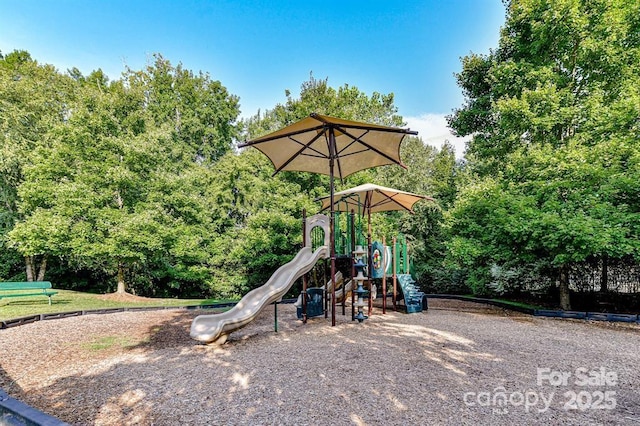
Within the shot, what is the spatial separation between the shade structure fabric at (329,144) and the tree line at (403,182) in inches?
149

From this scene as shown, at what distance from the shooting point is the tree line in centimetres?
757

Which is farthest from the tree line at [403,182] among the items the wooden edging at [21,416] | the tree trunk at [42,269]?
the wooden edging at [21,416]

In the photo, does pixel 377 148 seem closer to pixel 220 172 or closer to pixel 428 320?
pixel 428 320

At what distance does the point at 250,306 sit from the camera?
5828 mm

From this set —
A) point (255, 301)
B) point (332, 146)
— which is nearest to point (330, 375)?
point (255, 301)

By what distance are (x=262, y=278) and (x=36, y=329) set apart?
8646 millimetres

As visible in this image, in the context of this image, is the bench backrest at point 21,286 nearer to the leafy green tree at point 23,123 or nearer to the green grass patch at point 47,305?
the green grass patch at point 47,305

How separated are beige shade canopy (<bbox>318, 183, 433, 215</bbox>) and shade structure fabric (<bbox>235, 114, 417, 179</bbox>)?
57 centimetres

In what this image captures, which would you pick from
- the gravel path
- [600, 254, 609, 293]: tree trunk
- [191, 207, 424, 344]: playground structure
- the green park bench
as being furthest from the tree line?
the gravel path

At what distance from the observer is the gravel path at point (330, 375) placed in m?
2.77

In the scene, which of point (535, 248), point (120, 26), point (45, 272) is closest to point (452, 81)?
point (535, 248)

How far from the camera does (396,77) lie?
1656cm

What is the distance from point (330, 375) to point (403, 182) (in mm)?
13209

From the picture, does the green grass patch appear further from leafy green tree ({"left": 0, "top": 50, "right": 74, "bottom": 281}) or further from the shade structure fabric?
the shade structure fabric
